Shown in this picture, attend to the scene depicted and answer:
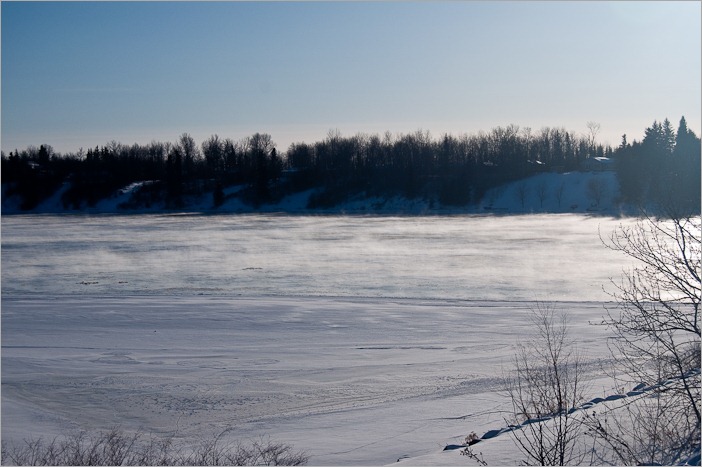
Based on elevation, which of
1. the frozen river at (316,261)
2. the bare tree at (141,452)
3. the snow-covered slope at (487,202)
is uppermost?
the snow-covered slope at (487,202)

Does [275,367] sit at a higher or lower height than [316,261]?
lower

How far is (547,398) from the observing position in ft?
26.6

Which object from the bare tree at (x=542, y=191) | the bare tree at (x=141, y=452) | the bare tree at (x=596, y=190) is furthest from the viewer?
the bare tree at (x=542, y=191)

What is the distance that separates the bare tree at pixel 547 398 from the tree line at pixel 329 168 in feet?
139

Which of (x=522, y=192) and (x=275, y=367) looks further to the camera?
(x=522, y=192)

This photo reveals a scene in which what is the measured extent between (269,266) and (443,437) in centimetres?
1531

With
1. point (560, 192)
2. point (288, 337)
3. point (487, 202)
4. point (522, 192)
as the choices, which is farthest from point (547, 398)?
point (522, 192)

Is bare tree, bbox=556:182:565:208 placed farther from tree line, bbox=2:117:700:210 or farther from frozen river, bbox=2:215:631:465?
frozen river, bbox=2:215:631:465

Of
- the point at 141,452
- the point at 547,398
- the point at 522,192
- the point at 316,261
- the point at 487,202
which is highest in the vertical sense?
the point at 522,192

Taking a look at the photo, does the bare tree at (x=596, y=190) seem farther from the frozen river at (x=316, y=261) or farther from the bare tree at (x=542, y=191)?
the frozen river at (x=316, y=261)

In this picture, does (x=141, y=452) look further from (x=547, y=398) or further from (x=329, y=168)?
(x=329, y=168)

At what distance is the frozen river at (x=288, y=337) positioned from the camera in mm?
9195

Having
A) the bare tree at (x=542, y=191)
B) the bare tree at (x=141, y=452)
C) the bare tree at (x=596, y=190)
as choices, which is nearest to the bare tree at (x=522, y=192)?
the bare tree at (x=542, y=191)

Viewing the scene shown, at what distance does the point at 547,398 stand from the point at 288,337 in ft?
20.9
